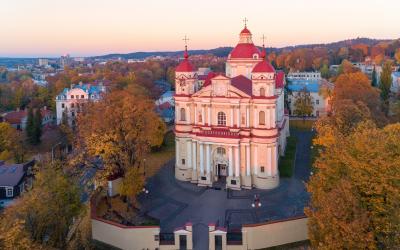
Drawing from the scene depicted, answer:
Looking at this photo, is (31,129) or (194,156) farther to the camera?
(31,129)

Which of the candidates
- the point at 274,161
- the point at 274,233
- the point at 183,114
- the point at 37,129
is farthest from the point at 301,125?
the point at 37,129

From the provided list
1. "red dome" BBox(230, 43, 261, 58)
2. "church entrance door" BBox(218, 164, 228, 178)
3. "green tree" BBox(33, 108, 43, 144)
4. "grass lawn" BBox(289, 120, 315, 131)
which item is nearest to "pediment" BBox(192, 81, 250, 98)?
"church entrance door" BBox(218, 164, 228, 178)

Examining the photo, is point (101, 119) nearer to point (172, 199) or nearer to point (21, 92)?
point (172, 199)

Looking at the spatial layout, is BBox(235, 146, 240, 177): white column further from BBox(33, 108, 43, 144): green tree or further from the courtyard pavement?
BBox(33, 108, 43, 144): green tree

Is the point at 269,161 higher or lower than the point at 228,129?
lower

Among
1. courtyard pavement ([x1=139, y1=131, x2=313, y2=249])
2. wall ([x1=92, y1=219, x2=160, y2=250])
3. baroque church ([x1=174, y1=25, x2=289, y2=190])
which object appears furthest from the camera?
baroque church ([x1=174, y1=25, x2=289, y2=190])

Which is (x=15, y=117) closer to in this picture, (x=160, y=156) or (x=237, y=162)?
(x=160, y=156)

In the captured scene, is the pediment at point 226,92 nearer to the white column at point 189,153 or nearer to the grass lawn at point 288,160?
the white column at point 189,153
